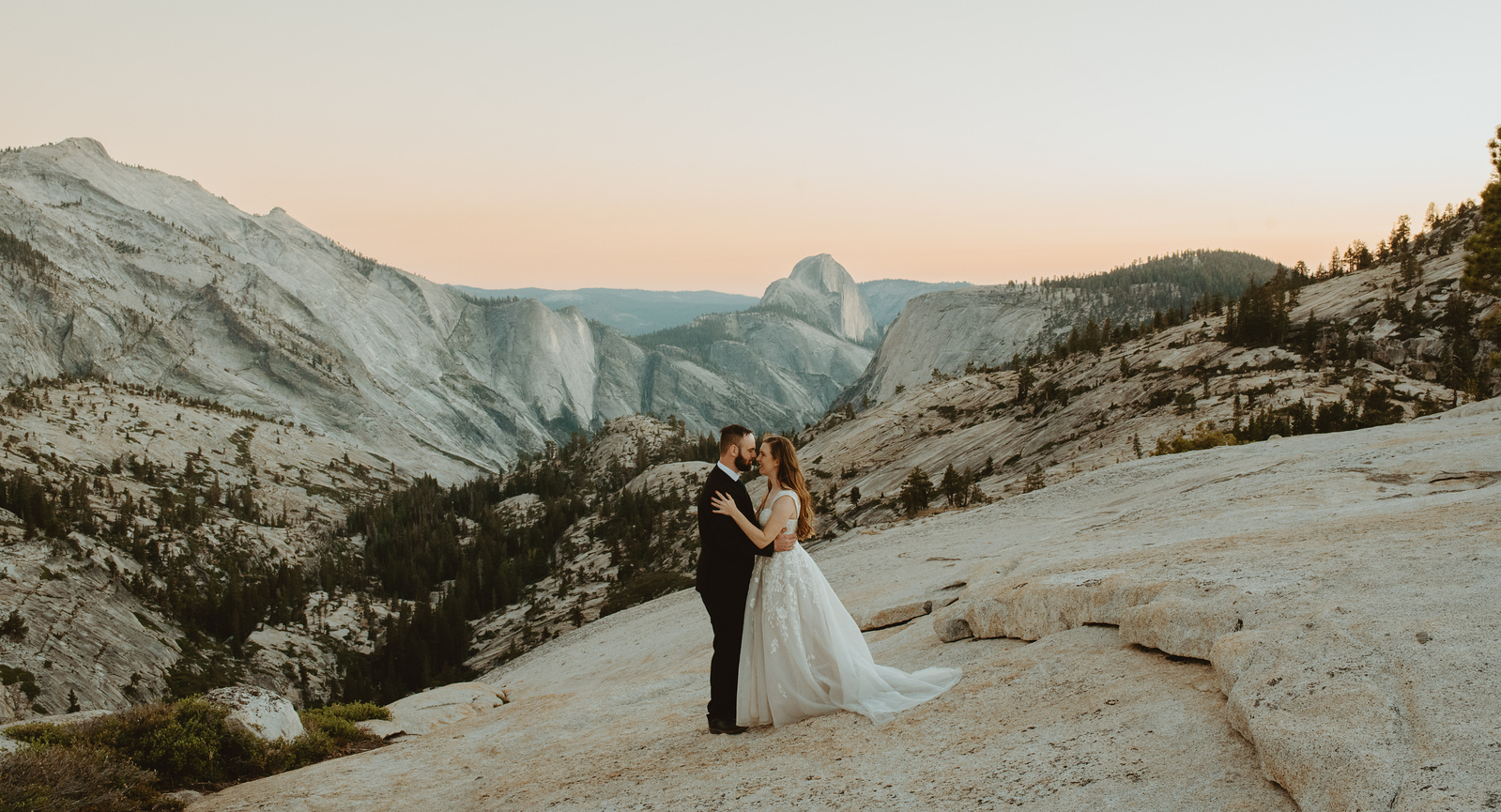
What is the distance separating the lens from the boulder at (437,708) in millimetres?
16719

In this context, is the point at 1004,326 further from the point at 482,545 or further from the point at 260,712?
the point at 260,712

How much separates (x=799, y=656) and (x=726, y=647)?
2.99ft

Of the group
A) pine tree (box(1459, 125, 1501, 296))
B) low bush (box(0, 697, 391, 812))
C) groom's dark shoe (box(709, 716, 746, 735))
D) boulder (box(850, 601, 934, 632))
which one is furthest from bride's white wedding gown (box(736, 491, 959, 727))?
pine tree (box(1459, 125, 1501, 296))

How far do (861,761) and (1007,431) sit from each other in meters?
50.0

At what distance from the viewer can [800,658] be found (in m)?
9.10

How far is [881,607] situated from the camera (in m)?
15.8

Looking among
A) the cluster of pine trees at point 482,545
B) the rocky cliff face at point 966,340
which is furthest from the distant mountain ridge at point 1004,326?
the cluster of pine trees at point 482,545

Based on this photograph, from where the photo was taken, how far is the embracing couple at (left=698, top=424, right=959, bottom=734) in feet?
29.6

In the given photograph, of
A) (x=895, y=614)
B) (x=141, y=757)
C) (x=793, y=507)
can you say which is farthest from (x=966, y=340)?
(x=141, y=757)

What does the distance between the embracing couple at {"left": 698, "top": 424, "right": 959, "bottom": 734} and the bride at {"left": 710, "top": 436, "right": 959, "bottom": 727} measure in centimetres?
1

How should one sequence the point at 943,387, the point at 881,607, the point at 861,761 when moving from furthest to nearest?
1. the point at 943,387
2. the point at 881,607
3. the point at 861,761

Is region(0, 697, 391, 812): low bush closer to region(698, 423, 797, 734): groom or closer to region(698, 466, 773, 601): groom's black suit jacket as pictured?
region(698, 423, 797, 734): groom

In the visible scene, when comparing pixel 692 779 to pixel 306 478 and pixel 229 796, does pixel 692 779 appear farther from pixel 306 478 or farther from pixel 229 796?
pixel 306 478

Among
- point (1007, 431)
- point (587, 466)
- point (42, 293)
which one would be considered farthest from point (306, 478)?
point (1007, 431)
